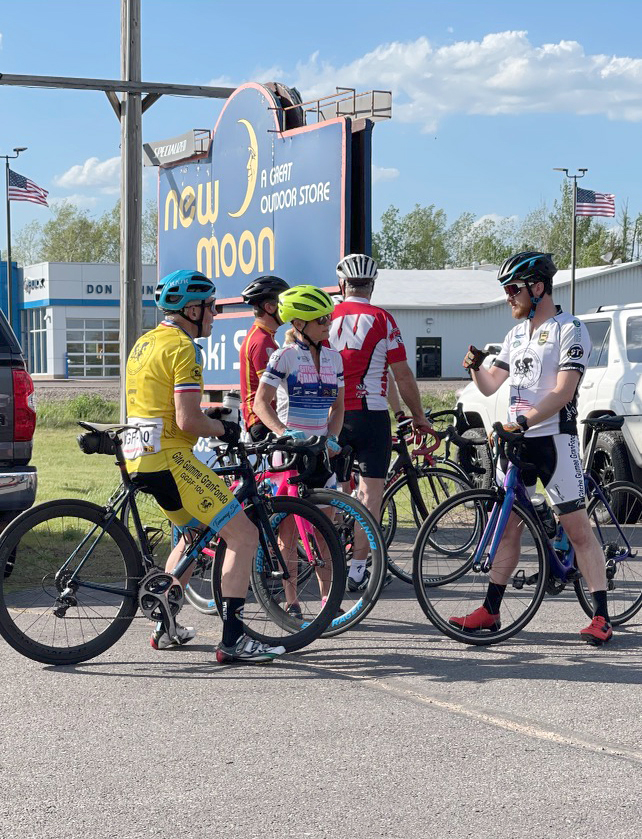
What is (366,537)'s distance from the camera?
6492 millimetres

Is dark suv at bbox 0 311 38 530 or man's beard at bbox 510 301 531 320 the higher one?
man's beard at bbox 510 301 531 320

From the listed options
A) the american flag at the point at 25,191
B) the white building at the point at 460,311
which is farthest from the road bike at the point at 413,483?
the white building at the point at 460,311

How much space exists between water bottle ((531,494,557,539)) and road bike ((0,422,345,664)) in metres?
1.15

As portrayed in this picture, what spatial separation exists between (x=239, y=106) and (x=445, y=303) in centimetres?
5493

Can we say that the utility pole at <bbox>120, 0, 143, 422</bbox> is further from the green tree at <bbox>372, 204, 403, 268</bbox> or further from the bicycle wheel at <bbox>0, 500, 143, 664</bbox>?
the green tree at <bbox>372, 204, 403, 268</bbox>

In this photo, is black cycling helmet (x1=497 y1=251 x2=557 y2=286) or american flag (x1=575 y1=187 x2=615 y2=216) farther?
american flag (x1=575 y1=187 x2=615 y2=216)

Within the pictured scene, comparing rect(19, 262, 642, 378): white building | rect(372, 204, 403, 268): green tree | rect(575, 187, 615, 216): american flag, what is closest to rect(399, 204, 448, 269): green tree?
rect(372, 204, 403, 268): green tree

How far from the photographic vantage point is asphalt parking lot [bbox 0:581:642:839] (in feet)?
12.6

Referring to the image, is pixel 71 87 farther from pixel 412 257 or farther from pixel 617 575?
pixel 412 257

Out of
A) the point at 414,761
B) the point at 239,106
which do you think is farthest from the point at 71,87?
the point at 414,761

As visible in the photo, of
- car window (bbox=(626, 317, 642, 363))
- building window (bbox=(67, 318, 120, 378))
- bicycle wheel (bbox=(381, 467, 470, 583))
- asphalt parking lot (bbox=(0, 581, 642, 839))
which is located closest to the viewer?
asphalt parking lot (bbox=(0, 581, 642, 839))

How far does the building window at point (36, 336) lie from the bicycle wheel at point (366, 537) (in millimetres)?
60052

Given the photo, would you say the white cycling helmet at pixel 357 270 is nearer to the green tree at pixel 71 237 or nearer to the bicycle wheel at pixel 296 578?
the bicycle wheel at pixel 296 578

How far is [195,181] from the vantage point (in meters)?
12.4
